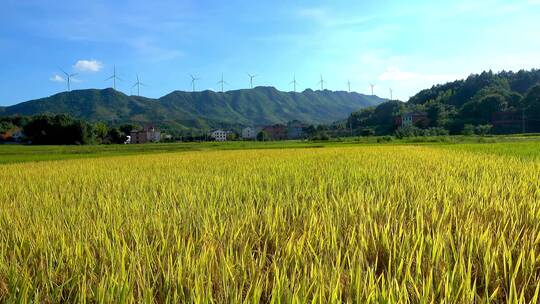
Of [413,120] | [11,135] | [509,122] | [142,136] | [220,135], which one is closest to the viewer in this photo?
[509,122]

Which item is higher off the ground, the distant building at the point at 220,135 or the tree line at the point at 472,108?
the tree line at the point at 472,108

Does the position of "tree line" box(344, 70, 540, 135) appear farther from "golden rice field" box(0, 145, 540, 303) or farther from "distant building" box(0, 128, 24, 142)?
"distant building" box(0, 128, 24, 142)

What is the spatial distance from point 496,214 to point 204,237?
75.2 inches

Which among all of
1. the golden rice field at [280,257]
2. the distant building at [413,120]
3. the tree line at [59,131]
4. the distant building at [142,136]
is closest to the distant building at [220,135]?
the distant building at [142,136]

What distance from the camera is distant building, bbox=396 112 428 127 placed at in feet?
275

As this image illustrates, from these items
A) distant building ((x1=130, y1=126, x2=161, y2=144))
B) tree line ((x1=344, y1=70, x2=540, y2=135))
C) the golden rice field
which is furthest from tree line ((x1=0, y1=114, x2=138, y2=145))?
the golden rice field

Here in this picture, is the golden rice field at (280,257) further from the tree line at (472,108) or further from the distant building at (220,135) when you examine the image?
the distant building at (220,135)

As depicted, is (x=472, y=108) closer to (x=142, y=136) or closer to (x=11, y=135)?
(x=142, y=136)

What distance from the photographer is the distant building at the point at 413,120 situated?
83.9m

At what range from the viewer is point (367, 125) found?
95.4 m

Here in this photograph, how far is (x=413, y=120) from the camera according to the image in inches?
3408

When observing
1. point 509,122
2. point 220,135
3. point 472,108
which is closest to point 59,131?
point 220,135

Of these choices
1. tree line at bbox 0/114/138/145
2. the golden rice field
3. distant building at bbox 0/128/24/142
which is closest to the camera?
the golden rice field

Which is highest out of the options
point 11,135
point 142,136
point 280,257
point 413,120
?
point 11,135
